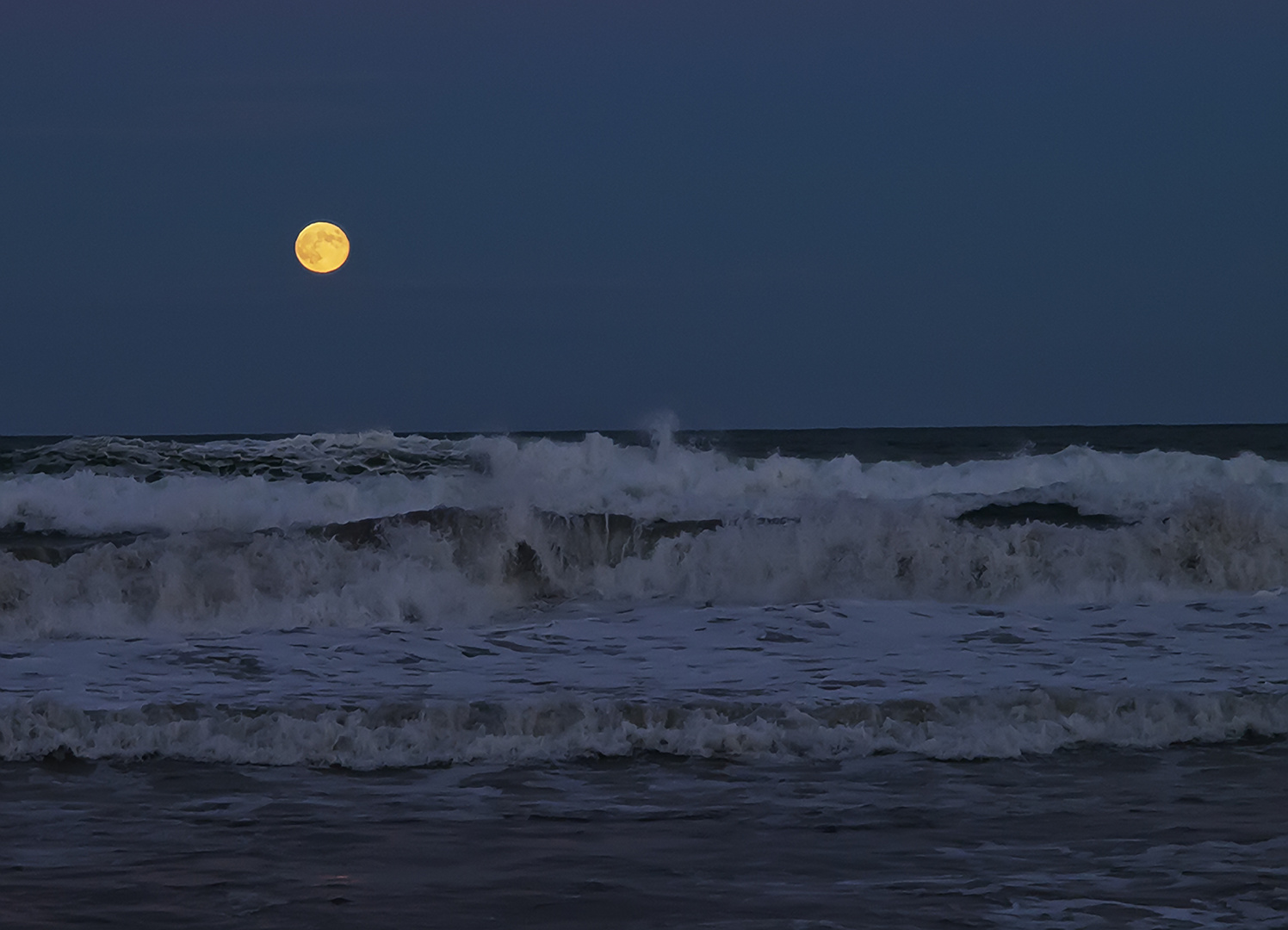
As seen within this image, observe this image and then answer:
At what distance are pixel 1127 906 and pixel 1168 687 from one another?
3.40m

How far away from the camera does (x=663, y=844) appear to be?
4.79 meters

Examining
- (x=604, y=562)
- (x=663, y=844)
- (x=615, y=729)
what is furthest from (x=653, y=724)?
(x=604, y=562)

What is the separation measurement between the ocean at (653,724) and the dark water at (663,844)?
2 cm

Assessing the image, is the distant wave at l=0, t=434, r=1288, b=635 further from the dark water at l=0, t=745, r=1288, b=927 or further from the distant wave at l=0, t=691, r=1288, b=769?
the dark water at l=0, t=745, r=1288, b=927

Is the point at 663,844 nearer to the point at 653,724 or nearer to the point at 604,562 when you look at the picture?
the point at 653,724

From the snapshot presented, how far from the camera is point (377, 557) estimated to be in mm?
12219

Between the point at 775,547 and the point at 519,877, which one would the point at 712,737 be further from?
the point at 775,547

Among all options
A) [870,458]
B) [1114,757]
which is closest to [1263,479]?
[870,458]

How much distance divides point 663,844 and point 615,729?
1591 mm

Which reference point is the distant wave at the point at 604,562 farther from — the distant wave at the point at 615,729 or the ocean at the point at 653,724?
the distant wave at the point at 615,729

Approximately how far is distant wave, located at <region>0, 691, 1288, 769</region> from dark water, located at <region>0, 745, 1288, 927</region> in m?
0.18

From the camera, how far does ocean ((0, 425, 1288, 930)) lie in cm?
434

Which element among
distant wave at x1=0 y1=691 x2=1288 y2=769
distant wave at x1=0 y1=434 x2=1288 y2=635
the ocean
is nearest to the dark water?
the ocean

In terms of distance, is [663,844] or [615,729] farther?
[615,729]
